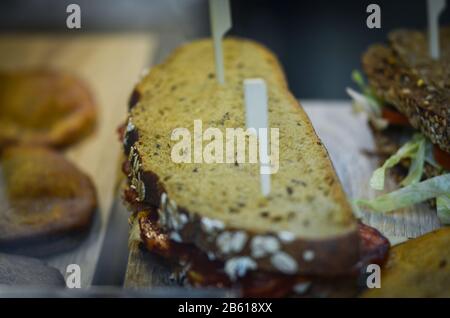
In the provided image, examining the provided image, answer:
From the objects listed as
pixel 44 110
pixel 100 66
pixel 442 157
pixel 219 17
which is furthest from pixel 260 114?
pixel 100 66

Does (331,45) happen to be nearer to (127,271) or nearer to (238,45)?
(238,45)

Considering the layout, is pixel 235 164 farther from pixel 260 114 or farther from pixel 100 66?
pixel 100 66

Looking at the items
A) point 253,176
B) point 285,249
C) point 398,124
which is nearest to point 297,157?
point 253,176

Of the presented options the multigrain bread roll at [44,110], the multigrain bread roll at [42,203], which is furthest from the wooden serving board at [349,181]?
the multigrain bread roll at [44,110]

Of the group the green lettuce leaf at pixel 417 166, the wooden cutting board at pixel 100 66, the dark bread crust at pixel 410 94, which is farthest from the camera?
the wooden cutting board at pixel 100 66

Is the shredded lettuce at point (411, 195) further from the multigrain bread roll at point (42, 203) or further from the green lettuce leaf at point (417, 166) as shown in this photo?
the multigrain bread roll at point (42, 203)

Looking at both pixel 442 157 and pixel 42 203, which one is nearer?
pixel 442 157

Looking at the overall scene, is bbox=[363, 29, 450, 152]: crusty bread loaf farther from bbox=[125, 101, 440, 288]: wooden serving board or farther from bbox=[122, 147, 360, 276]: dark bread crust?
bbox=[122, 147, 360, 276]: dark bread crust

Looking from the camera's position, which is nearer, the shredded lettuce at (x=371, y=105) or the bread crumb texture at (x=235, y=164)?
the bread crumb texture at (x=235, y=164)
